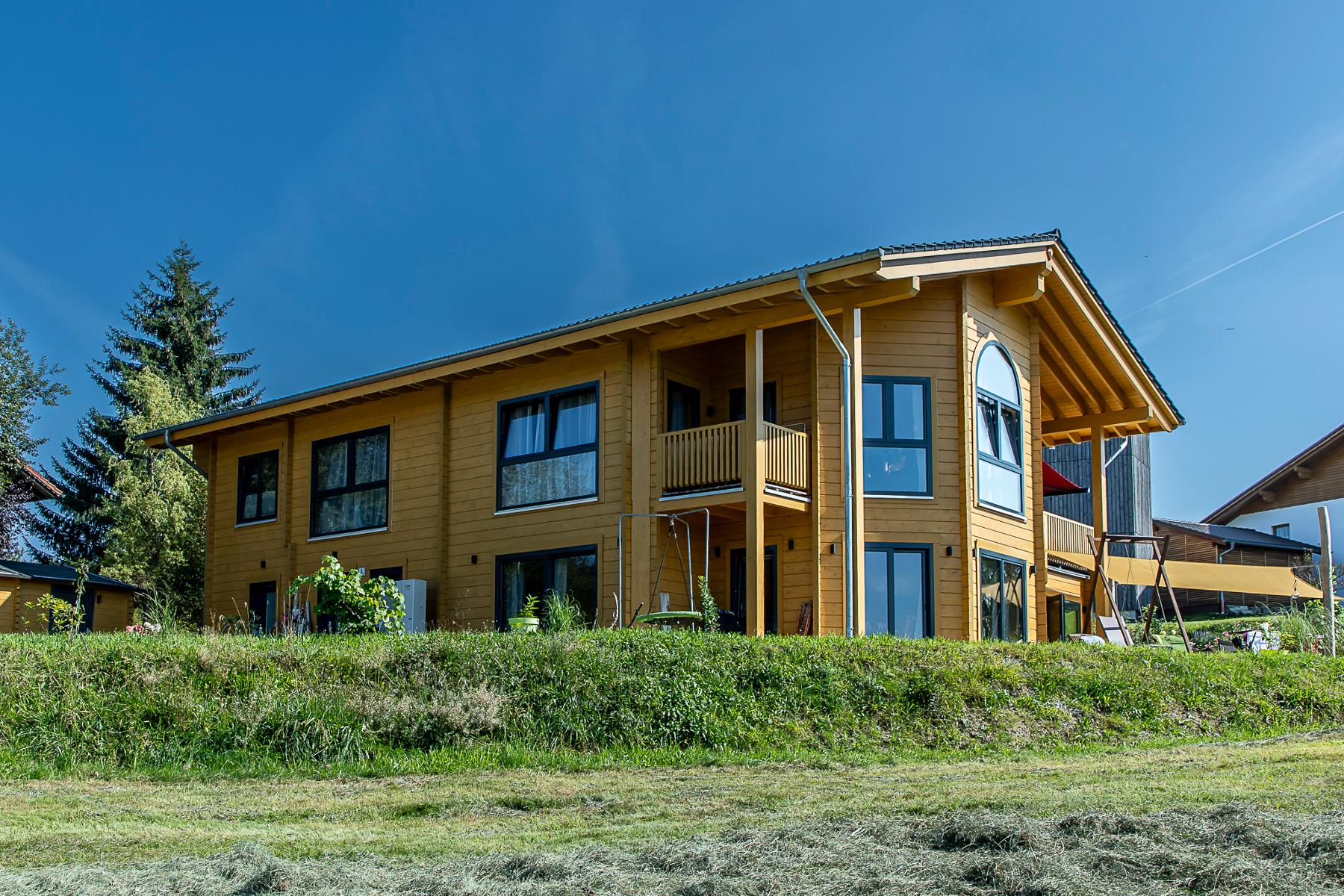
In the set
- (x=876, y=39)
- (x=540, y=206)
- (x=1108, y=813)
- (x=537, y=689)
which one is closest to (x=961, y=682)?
(x=537, y=689)

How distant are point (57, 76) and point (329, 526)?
33140 mm

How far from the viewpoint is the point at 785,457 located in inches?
619

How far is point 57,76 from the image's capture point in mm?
45438

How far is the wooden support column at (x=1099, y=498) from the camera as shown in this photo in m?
18.9

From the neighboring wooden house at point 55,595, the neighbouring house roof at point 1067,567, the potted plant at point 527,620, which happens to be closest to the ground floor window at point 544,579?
the potted plant at point 527,620

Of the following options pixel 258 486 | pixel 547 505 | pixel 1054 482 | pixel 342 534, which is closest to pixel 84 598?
pixel 258 486

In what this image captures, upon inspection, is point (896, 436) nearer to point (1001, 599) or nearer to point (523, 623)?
point (1001, 599)

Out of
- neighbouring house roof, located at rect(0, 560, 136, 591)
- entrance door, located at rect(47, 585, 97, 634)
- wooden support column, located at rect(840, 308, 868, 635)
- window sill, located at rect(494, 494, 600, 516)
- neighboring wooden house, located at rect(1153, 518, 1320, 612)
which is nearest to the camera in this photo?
wooden support column, located at rect(840, 308, 868, 635)

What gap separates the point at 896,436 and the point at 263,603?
36.3 ft

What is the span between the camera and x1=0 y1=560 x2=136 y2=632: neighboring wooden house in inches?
876

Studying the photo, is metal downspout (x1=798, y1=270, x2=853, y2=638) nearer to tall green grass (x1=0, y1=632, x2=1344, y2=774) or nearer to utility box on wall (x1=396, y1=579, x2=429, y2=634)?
tall green grass (x1=0, y1=632, x2=1344, y2=774)

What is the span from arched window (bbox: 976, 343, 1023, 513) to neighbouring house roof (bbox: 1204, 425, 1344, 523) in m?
22.5

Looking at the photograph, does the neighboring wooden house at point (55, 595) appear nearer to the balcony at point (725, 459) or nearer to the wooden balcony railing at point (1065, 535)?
the balcony at point (725, 459)

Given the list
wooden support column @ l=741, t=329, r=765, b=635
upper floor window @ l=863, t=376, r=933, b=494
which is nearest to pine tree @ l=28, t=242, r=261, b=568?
wooden support column @ l=741, t=329, r=765, b=635
